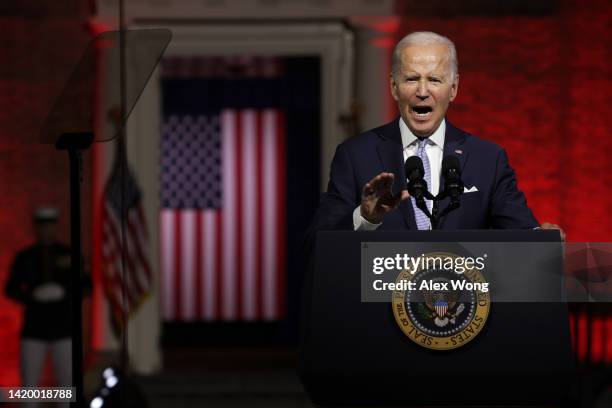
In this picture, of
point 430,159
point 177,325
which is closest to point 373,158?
point 430,159

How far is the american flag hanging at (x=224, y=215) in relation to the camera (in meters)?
11.0

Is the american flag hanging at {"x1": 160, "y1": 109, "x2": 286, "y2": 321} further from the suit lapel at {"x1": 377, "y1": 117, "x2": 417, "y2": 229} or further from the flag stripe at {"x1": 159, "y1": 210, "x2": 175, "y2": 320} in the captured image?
the suit lapel at {"x1": 377, "y1": 117, "x2": 417, "y2": 229}

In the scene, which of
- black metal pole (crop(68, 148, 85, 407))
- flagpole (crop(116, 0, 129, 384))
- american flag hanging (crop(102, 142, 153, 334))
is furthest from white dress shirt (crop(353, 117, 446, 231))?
american flag hanging (crop(102, 142, 153, 334))

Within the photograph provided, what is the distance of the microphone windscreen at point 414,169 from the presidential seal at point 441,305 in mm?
177

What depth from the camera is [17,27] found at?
8.23 metres

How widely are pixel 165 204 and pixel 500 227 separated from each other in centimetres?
872

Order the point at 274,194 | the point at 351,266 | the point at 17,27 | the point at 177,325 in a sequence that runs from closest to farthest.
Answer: the point at 351,266 < the point at 17,27 < the point at 274,194 < the point at 177,325

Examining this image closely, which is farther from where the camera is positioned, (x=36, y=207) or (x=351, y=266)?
(x=36, y=207)

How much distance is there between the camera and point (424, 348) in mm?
2311

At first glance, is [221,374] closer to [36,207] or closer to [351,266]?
[36,207]

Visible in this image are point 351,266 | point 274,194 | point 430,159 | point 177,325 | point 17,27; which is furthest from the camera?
point 177,325

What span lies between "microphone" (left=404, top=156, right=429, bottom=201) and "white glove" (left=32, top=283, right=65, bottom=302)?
478 cm

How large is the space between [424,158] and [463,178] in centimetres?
10

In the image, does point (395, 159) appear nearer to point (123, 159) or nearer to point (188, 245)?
point (123, 159)
